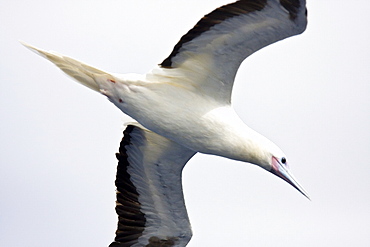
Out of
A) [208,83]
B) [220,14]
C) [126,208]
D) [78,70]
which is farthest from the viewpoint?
[126,208]

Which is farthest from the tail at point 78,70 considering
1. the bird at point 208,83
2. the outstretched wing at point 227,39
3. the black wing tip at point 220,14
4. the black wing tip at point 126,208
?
the black wing tip at point 126,208

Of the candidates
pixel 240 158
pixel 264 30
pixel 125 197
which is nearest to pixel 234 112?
pixel 240 158

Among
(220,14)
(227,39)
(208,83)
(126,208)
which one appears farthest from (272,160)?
(126,208)

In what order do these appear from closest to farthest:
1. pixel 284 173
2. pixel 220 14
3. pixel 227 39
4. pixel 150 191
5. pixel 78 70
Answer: pixel 220 14, pixel 227 39, pixel 78 70, pixel 284 173, pixel 150 191

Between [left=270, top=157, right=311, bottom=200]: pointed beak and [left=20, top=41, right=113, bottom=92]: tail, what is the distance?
2.75 meters

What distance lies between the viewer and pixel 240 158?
38.8 ft

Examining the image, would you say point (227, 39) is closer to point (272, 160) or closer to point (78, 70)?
point (272, 160)

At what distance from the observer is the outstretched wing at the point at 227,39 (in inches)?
423

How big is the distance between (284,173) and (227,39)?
7.24 feet

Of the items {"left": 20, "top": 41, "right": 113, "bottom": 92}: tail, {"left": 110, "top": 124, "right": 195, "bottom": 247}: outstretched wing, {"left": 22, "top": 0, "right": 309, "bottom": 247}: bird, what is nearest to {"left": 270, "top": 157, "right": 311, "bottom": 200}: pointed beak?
{"left": 22, "top": 0, "right": 309, "bottom": 247}: bird

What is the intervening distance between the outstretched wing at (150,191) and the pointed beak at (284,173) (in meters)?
1.56

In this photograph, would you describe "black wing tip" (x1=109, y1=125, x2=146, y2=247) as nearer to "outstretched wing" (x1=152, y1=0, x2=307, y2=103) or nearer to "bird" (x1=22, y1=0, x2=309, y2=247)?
"bird" (x1=22, y1=0, x2=309, y2=247)

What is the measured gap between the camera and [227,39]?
11305mm

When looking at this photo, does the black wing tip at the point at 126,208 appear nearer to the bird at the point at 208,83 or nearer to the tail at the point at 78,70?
the bird at the point at 208,83
